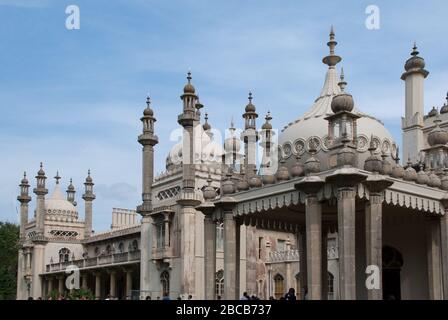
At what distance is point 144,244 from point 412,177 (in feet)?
88.1

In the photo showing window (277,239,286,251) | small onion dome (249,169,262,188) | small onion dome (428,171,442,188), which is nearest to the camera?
small onion dome (428,171,442,188)

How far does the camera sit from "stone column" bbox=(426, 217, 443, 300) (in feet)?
66.3

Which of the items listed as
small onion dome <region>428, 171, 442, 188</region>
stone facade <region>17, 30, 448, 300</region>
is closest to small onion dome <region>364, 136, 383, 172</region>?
stone facade <region>17, 30, 448, 300</region>

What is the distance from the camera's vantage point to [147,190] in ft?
139

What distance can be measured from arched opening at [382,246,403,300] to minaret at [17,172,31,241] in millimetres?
50030

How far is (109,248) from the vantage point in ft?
189

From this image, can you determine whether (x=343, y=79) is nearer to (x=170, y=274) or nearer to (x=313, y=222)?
(x=313, y=222)

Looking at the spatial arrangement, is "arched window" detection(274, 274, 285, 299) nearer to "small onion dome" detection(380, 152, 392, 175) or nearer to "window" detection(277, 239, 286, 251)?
"window" detection(277, 239, 286, 251)

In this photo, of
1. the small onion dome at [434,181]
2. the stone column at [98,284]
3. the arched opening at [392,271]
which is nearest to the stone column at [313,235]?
the small onion dome at [434,181]

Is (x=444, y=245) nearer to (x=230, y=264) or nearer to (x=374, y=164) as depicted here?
(x=374, y=164)

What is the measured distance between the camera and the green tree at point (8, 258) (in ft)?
219

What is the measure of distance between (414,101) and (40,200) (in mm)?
38562

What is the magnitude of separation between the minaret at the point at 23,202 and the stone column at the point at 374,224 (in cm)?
5394
